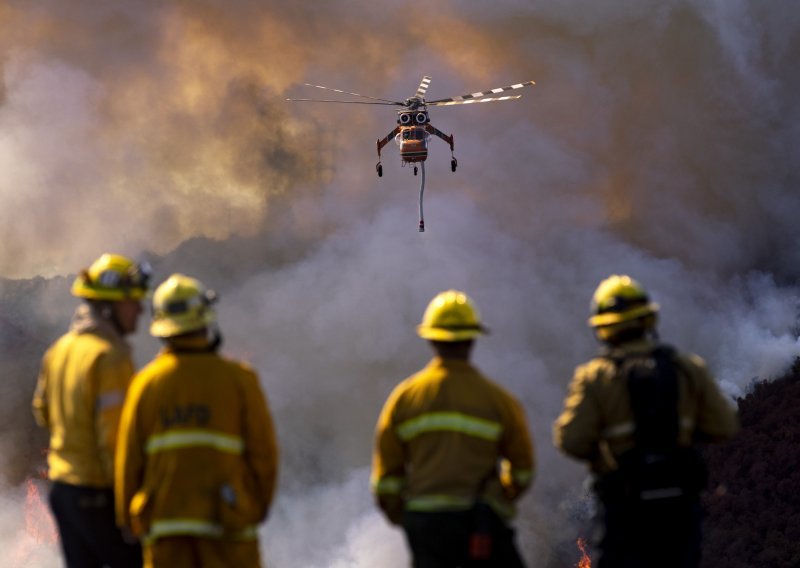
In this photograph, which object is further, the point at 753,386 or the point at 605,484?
the point at 753,386

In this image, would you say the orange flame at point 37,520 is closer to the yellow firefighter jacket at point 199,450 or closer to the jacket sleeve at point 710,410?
the yellow firefighter jacket at point 199,450

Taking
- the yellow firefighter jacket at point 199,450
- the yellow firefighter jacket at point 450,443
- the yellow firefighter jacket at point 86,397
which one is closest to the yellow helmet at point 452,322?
the yellow firefighter jacket at point 450,443

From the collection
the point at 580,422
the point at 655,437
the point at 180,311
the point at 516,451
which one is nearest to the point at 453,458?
the point at 516,451

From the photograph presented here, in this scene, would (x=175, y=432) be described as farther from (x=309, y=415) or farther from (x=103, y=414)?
(x=309, y=415)

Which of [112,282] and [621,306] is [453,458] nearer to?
[621,306]

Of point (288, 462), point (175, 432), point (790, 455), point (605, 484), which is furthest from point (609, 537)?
point (288, 462)

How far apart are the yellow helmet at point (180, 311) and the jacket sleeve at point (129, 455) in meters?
0.63

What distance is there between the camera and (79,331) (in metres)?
15.2

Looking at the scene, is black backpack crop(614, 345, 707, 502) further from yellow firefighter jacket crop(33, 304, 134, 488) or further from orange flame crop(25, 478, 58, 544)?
orange flame crop(25, 478, 58, 544)

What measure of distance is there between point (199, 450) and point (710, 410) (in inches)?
211

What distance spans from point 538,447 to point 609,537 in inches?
3426

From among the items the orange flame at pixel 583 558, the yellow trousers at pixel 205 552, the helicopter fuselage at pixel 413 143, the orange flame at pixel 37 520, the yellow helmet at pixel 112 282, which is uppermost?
the helicopter fuselage at pixel 413 143

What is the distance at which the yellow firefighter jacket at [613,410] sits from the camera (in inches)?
579

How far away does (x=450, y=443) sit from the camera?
14367mm
